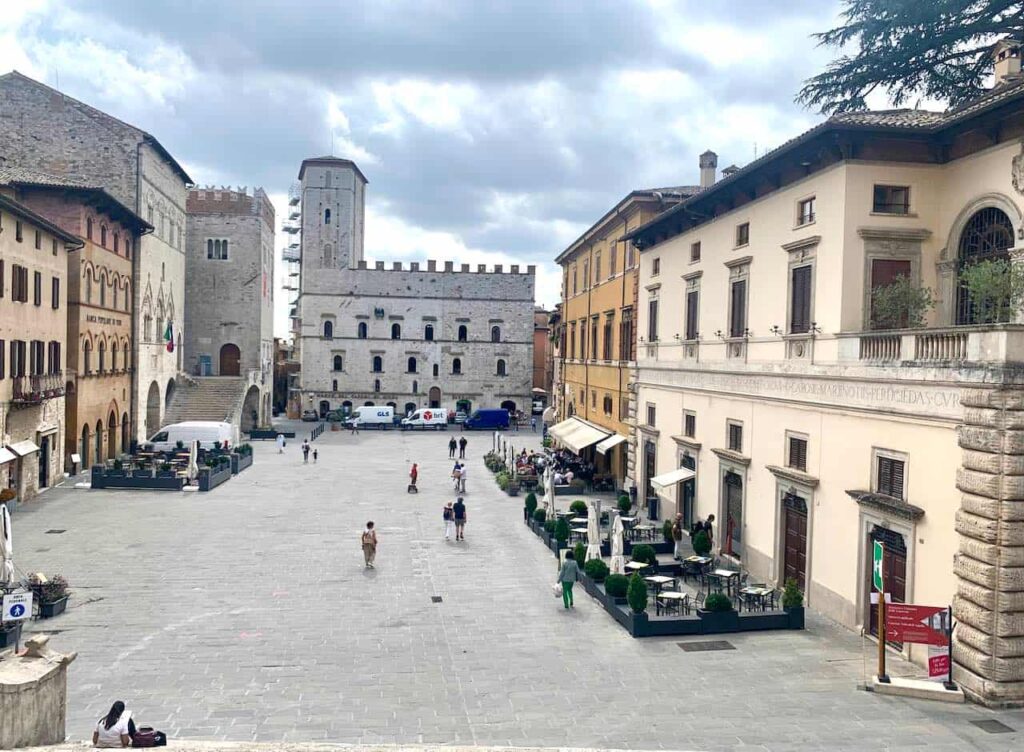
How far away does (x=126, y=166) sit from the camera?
142 ft

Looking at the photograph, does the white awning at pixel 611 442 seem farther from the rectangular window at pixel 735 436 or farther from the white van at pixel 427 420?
the white van at pixel 427 420

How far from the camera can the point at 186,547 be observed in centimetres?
2323

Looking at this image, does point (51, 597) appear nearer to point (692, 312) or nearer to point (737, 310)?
point (737, 310)

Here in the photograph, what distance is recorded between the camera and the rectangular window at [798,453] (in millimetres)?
18422

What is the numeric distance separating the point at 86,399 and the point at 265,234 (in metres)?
28.4

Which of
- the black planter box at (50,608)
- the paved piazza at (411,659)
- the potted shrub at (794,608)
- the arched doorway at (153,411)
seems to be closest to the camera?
the paved piazza at (411,659)

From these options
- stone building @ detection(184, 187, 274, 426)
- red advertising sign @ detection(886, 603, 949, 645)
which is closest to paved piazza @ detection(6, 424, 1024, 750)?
red advertising sign @ detection(886, 603, 949, 645)

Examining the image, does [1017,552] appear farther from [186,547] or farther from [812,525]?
[186,547]

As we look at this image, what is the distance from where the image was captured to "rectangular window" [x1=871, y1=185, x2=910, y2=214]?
16.9 metres

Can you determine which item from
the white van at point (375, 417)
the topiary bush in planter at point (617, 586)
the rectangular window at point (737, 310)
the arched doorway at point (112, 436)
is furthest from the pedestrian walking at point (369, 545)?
the white van at point (375, 417)

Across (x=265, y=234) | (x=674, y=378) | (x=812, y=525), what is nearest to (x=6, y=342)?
(x=674, y=378)

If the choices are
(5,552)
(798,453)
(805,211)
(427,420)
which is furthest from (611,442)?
(427,420)

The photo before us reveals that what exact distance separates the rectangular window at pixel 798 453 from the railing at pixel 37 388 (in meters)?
25.1

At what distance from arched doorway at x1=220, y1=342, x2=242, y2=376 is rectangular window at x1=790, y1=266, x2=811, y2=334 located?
162 ft
